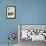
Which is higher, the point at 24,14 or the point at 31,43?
the point at 24,14

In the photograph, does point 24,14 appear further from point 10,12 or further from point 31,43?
point 31,43

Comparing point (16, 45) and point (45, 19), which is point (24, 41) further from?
point (45, 19)

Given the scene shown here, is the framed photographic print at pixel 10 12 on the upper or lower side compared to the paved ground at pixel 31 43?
upper

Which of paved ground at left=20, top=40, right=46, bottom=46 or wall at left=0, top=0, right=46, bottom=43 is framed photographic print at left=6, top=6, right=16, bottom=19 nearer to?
wall at left=0, top=0, right=46, bottom=43

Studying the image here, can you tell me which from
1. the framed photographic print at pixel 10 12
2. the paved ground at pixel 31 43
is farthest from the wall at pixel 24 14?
the paved ground at pixel 31 43

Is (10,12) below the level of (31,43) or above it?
above

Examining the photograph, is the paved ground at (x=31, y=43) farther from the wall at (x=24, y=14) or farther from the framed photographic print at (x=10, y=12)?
the framed photographic print at (x=10, y=12)

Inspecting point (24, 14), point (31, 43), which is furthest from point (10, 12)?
point (31, 43)

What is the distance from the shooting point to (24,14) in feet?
15.3

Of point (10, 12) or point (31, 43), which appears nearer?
point (31, 43)

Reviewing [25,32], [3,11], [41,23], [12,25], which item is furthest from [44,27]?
[3,11]

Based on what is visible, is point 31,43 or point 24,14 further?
point 24,14

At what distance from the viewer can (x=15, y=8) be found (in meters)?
4.64

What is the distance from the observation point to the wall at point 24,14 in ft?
15.2
